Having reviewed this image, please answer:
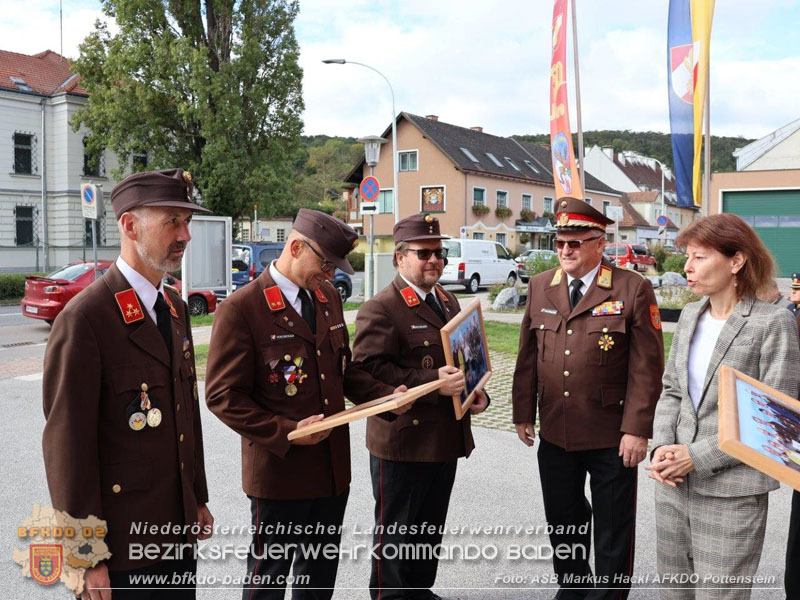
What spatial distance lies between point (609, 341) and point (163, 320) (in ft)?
7.36

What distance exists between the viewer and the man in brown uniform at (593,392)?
356 cm

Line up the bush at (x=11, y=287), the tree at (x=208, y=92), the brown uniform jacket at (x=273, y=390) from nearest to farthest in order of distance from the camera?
the brown uniform jacket at (x=273, y=390) < the bush at (x=11, y=287) < the tree at (x=208, y=92)

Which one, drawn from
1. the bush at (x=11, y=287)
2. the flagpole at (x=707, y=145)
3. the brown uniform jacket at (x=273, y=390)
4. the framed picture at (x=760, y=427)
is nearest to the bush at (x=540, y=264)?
the flagpole at (x=707, y=145)

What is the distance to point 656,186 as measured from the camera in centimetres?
8325

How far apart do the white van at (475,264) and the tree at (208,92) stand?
32.1 ft

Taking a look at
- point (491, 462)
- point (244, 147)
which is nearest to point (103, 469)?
point (491, 462)

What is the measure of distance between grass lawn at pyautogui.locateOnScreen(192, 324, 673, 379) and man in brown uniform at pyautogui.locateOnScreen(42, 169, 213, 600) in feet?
26.0

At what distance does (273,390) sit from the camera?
123 inches

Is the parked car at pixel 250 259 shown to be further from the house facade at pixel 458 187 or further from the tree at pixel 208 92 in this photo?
the house facade at pixel 458 187

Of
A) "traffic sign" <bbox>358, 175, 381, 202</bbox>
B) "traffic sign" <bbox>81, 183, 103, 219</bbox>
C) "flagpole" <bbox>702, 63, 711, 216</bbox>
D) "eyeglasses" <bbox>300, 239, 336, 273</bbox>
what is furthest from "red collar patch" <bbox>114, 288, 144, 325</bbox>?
"traffic sign" <bbox>81, 183, 103, 219</bbox>

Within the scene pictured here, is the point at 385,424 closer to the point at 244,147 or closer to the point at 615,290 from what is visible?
the point at 615,290

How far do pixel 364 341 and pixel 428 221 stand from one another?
2.51ft

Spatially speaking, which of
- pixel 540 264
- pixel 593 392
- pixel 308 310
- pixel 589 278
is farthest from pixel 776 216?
pixel 308 310

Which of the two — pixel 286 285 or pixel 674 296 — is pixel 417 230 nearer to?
pixel 286 285
